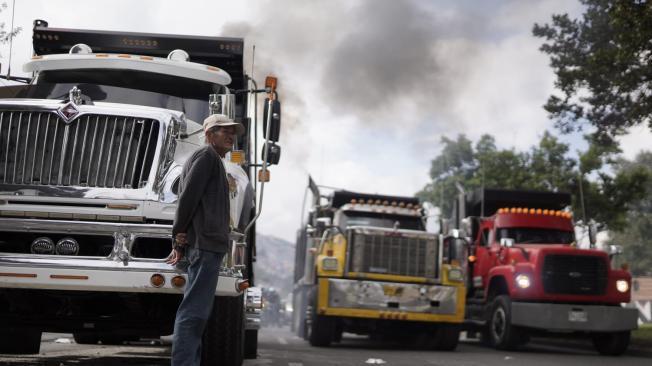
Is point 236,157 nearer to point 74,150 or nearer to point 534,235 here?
point 74,150

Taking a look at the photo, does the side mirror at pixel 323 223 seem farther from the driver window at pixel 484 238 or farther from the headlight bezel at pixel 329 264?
the driver window at pixel 484 238

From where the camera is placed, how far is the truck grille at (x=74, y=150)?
23.7 feet

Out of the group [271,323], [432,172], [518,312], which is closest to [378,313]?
[518,312]

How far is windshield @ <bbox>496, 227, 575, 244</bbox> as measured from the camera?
18.6 meters

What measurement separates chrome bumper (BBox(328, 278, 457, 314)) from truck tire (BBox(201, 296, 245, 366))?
8.25 meters

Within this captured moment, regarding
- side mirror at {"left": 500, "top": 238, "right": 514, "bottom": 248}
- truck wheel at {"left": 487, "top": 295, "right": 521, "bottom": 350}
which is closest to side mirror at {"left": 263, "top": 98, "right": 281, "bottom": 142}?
truck wheel at {"left": 487, "top": 295, "right": 521, "bottom": 350}

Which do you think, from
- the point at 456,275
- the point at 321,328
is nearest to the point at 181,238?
the point at 321,328

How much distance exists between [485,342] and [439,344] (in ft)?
11.3

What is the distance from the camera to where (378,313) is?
16.0m

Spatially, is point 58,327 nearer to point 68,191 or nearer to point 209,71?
point 68,191

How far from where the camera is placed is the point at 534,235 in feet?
61.1

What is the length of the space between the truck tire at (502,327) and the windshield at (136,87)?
9.35 metres

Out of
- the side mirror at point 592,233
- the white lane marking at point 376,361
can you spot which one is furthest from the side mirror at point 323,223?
the side mirror at point 592,233

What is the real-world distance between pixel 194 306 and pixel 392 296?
1014cm
